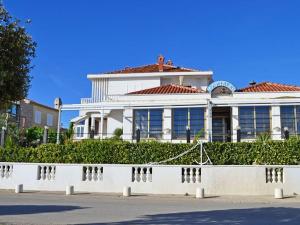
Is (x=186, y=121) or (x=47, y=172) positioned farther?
(x=186, y=121)

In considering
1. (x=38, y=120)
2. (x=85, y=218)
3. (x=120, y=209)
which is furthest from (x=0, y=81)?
(x=38, y=120)

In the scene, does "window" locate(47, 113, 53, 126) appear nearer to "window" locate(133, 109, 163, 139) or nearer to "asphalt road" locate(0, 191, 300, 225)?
"window" locate(133, 109, 163, 139)

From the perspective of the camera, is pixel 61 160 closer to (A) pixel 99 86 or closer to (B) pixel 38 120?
(A) pixel 99 86

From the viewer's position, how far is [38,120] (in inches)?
2235

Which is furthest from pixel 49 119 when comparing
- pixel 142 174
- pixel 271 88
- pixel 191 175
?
pixel 191 175

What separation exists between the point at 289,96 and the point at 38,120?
36.8 m

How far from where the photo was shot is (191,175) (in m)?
20.1

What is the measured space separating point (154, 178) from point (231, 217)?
8152mm

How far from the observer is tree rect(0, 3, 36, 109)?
382 inches

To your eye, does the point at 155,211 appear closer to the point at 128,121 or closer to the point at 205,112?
the point at 205,112

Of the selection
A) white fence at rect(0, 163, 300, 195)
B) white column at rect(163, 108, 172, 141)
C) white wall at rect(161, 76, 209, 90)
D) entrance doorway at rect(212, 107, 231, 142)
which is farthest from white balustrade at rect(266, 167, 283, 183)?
white wall at rect(161, 76, 209, 90)

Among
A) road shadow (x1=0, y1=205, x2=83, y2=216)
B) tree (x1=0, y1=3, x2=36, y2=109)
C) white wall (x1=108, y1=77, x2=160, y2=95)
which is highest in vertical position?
white wall (x1=108, y1=77, x2=160, y2=95)

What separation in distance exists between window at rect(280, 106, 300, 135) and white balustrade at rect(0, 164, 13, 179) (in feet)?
54.5

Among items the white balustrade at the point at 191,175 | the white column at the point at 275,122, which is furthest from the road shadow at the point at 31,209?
the white column at the point at 275,122
